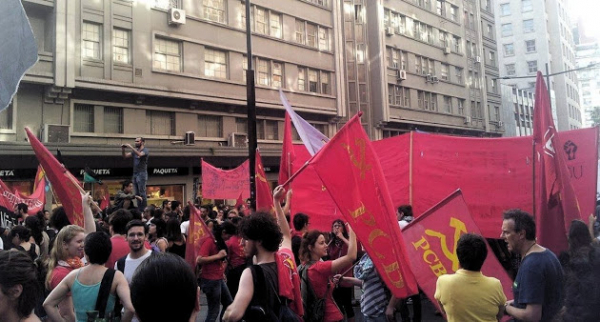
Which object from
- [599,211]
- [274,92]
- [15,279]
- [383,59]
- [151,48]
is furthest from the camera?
[383,59]

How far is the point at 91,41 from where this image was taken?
21.1 m

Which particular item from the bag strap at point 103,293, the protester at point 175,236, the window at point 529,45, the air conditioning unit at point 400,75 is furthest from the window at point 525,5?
the bag strap at point 103,293

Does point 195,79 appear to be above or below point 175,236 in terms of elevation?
above

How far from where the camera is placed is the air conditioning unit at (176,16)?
2334 centimetres

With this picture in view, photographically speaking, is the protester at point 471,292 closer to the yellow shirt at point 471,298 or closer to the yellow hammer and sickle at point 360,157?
the yellow shirt at point 471,298

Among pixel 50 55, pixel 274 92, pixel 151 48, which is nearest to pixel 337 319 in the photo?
pixel 50 55

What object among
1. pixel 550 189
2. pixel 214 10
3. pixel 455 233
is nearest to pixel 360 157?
pixel 455 233

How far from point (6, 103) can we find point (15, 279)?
1.79 m

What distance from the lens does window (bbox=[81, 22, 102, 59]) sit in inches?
823

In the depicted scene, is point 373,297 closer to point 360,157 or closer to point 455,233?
point 455,233

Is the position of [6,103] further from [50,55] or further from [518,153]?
[50,55]

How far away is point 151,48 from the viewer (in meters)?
22.9

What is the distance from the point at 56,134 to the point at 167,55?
6544 millimetres

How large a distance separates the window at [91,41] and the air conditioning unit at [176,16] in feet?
11.0
